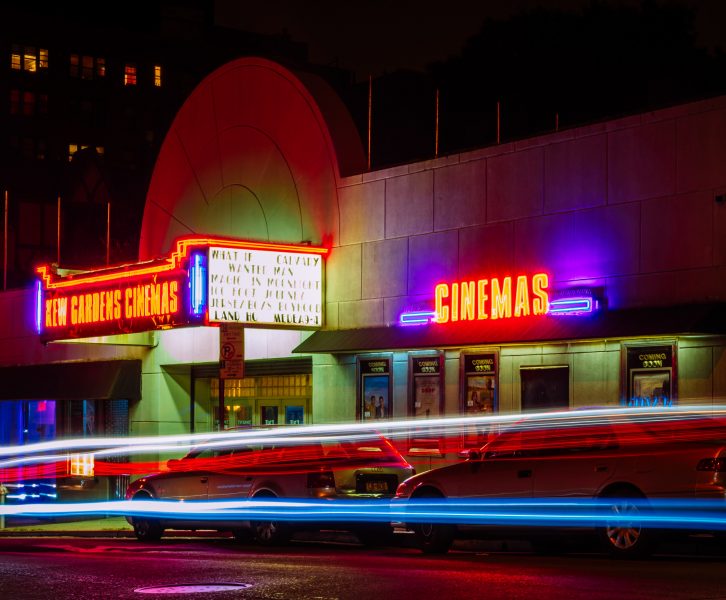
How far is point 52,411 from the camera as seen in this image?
115 feet

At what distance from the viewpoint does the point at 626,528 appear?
14.7 metres

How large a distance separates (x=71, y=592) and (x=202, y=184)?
1787 cm

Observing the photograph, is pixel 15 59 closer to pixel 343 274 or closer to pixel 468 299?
pixel 343 274

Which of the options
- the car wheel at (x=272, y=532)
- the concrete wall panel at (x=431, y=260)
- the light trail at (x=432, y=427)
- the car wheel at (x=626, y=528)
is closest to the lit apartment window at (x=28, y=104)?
the light trail at (x=432, y=427)

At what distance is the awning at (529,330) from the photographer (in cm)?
1831

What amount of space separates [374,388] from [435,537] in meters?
8.15

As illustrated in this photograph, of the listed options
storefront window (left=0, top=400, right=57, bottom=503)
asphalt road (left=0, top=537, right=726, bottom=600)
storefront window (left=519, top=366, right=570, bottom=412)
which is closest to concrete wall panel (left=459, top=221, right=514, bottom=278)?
storefront window (left=519, top=366, right=570, bottom=412)

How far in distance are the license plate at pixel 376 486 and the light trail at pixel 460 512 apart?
261mm

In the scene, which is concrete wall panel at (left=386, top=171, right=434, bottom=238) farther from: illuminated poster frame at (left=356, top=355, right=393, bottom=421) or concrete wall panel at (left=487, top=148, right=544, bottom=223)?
illuminated poster frame at (left=356, top=355, right=393, bottom=421)

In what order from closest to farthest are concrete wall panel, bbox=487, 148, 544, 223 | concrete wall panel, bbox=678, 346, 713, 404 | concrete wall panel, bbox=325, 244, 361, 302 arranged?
1. concrete wall panel, bbox=678, 346, 713, 404
2. concrete wall panel, bbox=487, 148, 544, 223
3. concrete wall panel, bbox=325, 244, 361, 302

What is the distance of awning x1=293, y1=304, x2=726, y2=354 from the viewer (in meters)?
18.3

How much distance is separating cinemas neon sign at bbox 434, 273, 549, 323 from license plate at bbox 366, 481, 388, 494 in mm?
4428

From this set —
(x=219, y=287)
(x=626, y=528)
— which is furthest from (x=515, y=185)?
(x=626, y=528)

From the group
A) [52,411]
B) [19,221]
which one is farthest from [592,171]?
[19,221]
